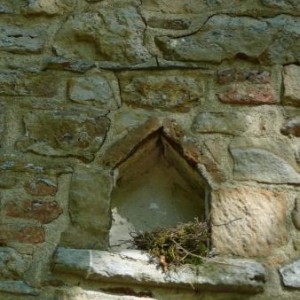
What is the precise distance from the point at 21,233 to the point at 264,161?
0.91m

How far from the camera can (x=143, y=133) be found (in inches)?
92.5

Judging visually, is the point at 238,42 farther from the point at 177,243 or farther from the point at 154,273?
the point at 154,273

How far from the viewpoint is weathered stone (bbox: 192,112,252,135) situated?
7.76 feet

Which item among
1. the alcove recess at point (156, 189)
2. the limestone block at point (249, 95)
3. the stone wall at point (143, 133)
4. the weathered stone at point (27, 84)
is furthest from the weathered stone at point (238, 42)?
the weathered stone at point (27, 84)

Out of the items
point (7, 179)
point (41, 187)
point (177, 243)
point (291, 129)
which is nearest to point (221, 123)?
point (291, 129)

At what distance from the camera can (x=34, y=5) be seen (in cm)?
254

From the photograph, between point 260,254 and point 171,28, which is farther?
point 171,28

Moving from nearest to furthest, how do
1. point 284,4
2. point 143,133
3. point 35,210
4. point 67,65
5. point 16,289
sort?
point 16,289 → point 35,210 → point 143,133 → point 67,65 → point 284,4

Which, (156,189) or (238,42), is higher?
(238,42)

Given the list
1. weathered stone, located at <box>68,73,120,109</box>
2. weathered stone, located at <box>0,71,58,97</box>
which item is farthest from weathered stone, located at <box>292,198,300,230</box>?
weathered stone, located at <box>0,71,58,97</box>

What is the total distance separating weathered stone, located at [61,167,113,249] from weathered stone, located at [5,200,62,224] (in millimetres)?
60

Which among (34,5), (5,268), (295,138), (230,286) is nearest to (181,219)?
(230,286)

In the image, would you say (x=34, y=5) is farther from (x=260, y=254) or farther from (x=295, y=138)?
(x=260, y=254)

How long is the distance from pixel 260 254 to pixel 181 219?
0.34 m
